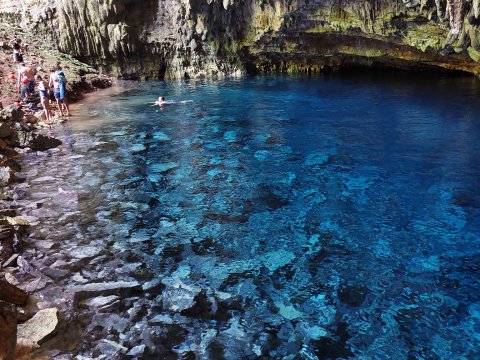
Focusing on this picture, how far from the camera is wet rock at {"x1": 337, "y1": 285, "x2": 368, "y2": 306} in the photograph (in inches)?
201

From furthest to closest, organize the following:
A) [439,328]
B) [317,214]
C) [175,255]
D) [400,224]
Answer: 1. [317,214]
2. [400,224]
3. [175,255]
4. [439,328]

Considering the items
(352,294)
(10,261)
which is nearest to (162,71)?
(10,261)

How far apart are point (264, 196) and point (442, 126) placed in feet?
26.9

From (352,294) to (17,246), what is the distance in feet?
17.7

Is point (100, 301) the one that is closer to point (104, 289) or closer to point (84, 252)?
point (104, 289)

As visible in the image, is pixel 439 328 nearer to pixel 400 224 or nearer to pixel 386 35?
pixel 400 224

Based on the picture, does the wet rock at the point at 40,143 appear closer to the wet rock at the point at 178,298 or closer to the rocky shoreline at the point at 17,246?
the rocky shoreline at the point at 17,246

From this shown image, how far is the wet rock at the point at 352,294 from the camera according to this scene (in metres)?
5.11

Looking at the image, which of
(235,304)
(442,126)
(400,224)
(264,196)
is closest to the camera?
(235,304)

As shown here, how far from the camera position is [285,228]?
7117mm

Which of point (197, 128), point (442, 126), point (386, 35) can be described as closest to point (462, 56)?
point (386, 35)

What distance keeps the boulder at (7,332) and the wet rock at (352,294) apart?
12.4ft

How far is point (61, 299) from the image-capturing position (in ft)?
Result: 17.5

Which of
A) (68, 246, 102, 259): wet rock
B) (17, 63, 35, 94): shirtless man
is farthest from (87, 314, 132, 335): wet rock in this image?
(17, 63, 35, 94): shirtless man
